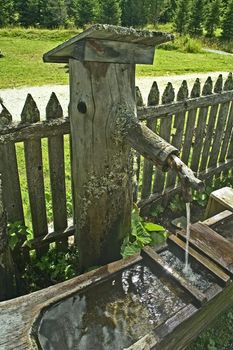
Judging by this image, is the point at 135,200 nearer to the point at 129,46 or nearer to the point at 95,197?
the point at 95,197

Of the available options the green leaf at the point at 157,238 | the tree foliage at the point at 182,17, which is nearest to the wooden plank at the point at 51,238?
the green leaf at the point at 157,238

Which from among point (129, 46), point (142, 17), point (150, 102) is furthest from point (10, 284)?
point (142, 17)

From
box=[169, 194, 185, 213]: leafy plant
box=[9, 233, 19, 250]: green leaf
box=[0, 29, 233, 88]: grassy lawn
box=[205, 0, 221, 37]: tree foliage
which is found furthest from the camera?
box=[205, 0, 221, 37]: tree foliage

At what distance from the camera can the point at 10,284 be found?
2406mm

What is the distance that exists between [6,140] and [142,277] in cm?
136

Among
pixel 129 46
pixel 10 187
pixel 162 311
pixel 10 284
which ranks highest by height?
pixel 129 46

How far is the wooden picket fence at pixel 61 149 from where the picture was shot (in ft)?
8.17

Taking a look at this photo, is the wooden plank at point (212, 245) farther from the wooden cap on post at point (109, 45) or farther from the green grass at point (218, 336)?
the wooden cap on post at point (109, 45)

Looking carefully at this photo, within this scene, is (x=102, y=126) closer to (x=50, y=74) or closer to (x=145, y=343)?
(x=145, y=343)

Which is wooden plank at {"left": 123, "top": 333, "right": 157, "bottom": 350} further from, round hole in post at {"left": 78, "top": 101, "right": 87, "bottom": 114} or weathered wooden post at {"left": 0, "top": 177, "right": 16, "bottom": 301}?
round hole in post at {"left": 78, "top": 101, "right": 87, "bottom": 114}

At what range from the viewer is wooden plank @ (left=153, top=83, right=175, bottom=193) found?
3.32 m

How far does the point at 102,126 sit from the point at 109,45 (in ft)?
1.72

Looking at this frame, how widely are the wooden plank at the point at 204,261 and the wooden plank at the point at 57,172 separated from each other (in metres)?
1.09

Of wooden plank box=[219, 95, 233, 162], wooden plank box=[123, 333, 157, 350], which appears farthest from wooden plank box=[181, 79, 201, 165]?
wooden plank box=[123, 333, 157, 350]
